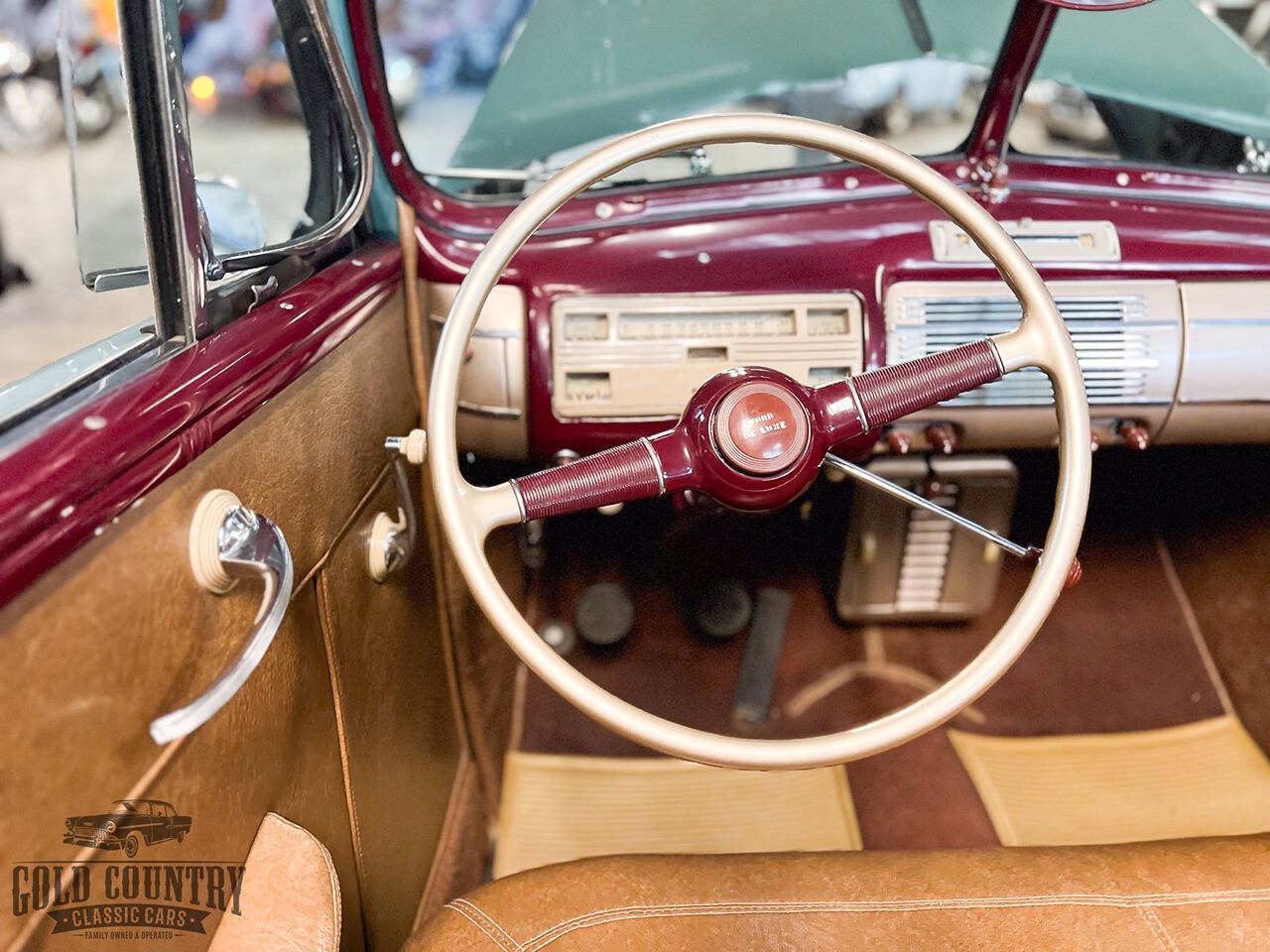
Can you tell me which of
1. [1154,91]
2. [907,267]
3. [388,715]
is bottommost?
[388,715]

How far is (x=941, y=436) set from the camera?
1345 mm

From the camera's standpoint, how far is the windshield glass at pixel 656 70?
51.5 inches

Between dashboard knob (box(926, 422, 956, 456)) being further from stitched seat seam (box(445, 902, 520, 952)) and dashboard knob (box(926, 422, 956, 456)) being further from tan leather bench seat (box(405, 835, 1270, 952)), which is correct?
stitched seat seam (box(445, 902, 520, 952))

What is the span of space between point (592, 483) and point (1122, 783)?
130 cm

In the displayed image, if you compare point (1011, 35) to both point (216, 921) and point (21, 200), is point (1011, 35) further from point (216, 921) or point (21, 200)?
point (21, 200)

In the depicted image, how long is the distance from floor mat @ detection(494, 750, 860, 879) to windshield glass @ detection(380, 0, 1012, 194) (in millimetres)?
1017

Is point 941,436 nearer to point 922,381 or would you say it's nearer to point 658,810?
point 922,381

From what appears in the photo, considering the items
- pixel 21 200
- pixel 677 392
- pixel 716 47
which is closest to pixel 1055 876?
pixel 677 392

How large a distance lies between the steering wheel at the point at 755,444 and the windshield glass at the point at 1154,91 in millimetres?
651

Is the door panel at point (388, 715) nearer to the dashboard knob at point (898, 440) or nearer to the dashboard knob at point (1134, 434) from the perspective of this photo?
the dashboard knob at point (898, 440)

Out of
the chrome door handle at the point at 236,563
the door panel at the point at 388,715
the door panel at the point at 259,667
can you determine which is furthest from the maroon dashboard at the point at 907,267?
the chrome door handle at the point at 236,563

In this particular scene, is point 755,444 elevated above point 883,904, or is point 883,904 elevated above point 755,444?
point 755,444

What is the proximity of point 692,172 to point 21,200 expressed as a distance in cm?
498

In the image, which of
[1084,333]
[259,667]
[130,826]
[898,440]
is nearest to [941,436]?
[898,440]
